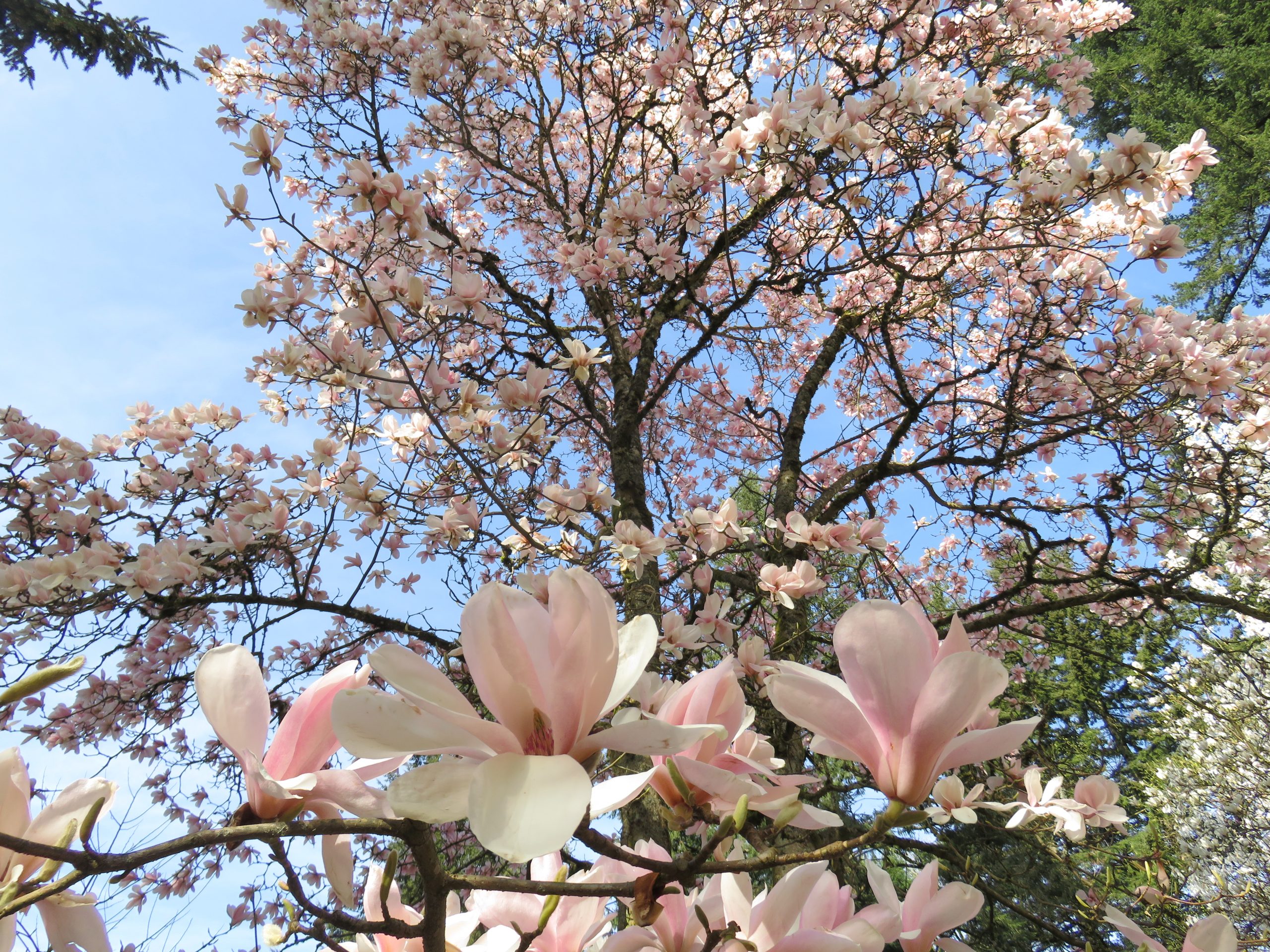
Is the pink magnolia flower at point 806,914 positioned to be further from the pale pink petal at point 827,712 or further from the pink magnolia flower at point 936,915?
the pale pink petal at point 827,712

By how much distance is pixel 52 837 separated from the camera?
0.53m

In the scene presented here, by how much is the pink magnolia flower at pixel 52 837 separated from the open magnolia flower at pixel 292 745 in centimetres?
10

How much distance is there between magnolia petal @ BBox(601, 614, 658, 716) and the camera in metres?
0.50

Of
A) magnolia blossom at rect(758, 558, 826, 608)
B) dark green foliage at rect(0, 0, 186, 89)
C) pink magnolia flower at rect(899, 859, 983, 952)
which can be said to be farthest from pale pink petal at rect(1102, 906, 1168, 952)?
dark green foliage at rect(0, 0, 186, 89)

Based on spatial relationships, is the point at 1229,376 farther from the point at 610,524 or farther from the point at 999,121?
the point at 610,524

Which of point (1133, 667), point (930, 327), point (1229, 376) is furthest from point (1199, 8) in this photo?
point (1133, 667)

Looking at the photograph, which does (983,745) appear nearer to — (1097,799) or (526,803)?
(526,803)

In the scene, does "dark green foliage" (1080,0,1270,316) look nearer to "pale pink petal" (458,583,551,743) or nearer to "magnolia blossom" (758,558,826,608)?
"magnolia blossom" (758,558,826,608)

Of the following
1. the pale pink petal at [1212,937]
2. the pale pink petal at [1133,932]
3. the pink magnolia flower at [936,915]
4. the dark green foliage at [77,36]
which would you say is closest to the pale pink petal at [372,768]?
the pink magnolia flower at [936,915]

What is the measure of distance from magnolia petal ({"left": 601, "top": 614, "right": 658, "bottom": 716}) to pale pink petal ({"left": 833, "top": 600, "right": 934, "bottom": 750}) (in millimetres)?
149

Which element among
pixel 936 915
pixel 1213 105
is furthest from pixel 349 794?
pixel 1213 105

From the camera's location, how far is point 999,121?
10.2 ft

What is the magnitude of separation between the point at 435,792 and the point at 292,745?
17 cm

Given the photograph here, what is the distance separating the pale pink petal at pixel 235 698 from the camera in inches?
19.5
